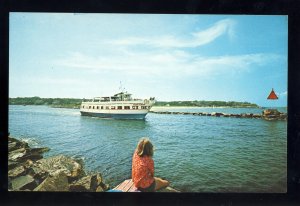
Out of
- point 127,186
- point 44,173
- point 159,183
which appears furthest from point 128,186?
point 44,173

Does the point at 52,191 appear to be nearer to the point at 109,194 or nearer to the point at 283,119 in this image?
the point at 109,194

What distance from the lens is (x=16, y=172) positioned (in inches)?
162

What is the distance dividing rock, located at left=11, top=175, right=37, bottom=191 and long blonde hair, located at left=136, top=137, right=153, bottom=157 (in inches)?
55.5

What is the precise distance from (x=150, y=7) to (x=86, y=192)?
7.76 ft

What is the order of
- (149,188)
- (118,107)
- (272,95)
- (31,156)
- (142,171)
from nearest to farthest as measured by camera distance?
(142,171), (149,188), (272,95), (31,156), (118,107)

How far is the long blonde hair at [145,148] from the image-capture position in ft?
12.3

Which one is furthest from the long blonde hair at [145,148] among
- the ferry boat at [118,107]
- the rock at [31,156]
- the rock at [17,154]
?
the rock at [17,154]

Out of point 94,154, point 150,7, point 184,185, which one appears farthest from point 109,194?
point 150,7

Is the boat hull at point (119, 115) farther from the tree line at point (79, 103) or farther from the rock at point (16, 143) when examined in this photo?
the rock at point (16, 143)

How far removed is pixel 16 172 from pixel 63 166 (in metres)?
0.58

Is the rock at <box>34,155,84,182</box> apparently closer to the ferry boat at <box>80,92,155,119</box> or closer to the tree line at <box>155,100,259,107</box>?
the ferry boat at <box>80,92,155,119</box>

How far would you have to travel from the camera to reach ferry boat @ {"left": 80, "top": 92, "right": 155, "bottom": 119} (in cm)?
428

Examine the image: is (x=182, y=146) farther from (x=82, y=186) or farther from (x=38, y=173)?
(x=38, y=173)

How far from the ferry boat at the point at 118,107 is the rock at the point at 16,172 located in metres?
1.02
